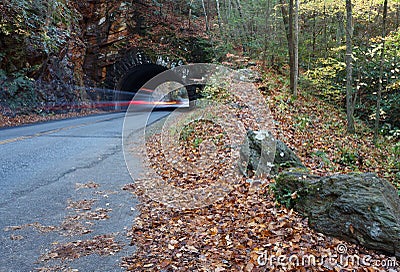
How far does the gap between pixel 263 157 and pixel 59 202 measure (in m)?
3.93

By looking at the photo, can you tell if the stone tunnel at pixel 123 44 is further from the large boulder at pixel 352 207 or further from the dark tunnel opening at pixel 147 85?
the large boulder at pixel 352 207

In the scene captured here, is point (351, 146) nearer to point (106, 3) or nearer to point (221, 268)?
point (221, 268)

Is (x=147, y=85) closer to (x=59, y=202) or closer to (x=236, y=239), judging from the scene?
(x=59, y=202)

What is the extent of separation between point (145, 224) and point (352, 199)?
9.72 feet

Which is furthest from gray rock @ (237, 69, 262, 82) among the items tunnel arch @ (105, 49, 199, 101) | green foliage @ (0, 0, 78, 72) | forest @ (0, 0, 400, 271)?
green foliage @ (0, 0, 78, 72)

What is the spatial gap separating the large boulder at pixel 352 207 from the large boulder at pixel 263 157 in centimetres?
123

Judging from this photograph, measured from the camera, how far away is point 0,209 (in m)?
4.98

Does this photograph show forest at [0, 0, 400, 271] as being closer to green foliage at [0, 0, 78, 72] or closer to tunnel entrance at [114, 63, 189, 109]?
green foliage at [0, 0, 78, 72]

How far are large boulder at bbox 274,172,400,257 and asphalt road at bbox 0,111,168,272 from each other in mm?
2612

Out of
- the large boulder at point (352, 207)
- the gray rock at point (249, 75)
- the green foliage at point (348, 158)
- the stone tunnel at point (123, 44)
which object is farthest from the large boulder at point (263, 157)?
the stone tunnel at point (123, 44)

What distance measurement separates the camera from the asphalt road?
3770mm

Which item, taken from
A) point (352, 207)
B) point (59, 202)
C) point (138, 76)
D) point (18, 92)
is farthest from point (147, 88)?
point (352, 207)

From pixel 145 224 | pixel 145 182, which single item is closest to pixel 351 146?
pixel 145 182

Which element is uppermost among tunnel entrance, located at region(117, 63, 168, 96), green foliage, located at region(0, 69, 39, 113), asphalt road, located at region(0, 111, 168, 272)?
tunnel entrance, located at region(117, 63, 168, 96)
